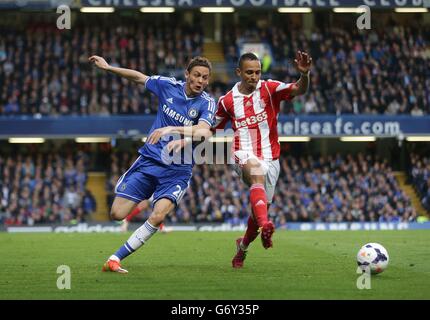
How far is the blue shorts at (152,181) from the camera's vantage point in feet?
38.2

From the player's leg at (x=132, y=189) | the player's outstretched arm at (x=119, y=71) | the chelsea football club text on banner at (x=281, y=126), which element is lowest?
the player's leg at (x=132, y=189)

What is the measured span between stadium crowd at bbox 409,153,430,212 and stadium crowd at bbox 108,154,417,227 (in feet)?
2.64

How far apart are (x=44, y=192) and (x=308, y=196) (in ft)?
31.9

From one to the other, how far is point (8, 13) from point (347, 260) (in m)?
27.3

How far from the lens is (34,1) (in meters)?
34.6

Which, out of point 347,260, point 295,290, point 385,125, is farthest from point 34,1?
point 295,290

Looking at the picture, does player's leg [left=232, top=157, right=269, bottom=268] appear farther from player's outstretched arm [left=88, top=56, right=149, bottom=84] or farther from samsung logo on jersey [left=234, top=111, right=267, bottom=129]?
player's outstretched arm [left=88, top=56, right=149, bottom=84]

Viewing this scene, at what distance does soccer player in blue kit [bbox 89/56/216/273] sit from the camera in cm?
1155

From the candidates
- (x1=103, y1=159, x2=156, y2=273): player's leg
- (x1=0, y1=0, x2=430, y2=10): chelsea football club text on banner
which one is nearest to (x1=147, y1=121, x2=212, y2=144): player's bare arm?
(x1=103, y1=159, x2=156, y2=273): player's leg

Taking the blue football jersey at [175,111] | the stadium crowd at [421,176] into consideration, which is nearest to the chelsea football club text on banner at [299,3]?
the stadium crowd at [421,176]

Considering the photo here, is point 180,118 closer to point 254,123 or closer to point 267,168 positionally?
point 254,123

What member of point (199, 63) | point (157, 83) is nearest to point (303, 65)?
point (199, 63)

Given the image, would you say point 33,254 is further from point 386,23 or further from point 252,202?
point 386,23
